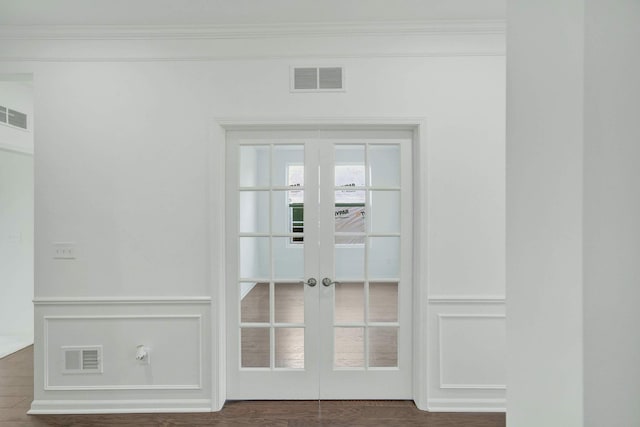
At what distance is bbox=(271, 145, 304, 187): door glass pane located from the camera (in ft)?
9.18

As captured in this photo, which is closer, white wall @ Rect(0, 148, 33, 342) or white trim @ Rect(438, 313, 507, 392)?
white trim @ Rect(438, 313, 507, 392)

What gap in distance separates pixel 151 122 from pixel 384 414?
2.68 m

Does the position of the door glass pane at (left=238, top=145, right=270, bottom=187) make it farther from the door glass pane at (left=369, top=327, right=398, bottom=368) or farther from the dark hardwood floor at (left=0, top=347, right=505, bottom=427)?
the dark hardwood floor at (left=0, top=347, right=505, bottom=427)

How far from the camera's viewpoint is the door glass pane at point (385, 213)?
2.81m

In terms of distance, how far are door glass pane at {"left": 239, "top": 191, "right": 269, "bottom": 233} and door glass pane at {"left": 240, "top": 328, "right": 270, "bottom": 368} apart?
0.77 meters

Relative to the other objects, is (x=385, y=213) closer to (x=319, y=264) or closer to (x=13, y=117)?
(x=319, y=264)

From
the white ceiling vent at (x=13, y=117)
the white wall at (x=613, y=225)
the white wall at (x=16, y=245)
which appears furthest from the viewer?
the white wall at (x=16, y=245)

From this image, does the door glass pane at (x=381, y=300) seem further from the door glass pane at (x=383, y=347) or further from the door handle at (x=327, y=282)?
the door handle at (x=327, y=282)

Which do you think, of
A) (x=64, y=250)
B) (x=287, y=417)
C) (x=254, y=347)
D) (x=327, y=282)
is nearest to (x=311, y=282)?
(x=327, y=282)

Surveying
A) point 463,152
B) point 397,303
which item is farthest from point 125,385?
point 463,152

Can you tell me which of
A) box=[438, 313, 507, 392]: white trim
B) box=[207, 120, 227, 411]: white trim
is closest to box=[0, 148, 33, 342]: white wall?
box=[207, 120, 227, 411]: white trim

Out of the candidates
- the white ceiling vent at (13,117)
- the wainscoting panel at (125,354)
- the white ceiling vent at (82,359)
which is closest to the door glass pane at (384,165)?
the wainscoting panel at (125,354)

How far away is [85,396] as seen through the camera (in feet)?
8.80

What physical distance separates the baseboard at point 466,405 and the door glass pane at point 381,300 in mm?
646
